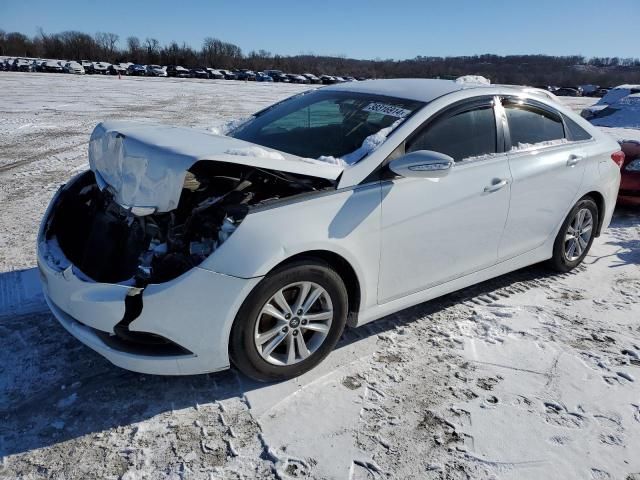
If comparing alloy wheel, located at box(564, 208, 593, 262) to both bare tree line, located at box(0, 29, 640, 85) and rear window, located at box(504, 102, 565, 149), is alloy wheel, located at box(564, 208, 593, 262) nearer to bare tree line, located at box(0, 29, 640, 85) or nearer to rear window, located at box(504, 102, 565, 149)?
rear window, located at box(504, 102, 565, 149)

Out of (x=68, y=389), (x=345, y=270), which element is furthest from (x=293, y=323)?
(x=68, y=389)

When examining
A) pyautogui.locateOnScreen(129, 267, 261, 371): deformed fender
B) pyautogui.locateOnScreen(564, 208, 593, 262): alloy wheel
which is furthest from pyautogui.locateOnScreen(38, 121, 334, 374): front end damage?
pyautogui.locateOnScreen(564, 208, 593, 262): alloy wheel

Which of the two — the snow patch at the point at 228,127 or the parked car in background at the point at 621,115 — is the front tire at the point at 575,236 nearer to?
the snow patch at the point at 228,127

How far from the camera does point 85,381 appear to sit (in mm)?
2822

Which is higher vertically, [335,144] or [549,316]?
[335,144]

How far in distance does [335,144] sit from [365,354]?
140 cm

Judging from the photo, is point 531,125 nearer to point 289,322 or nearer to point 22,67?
point 289,322

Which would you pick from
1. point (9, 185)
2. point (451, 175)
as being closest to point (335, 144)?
point (451, 175)

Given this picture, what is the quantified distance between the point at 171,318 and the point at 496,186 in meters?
2.37

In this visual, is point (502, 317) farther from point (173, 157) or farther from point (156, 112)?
point (156, 112)

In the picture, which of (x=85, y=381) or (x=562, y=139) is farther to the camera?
(x=562, y=139)

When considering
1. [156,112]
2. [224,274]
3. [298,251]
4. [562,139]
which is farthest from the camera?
[156,112]

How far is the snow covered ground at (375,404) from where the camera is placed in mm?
2342

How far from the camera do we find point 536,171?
3848 mm
